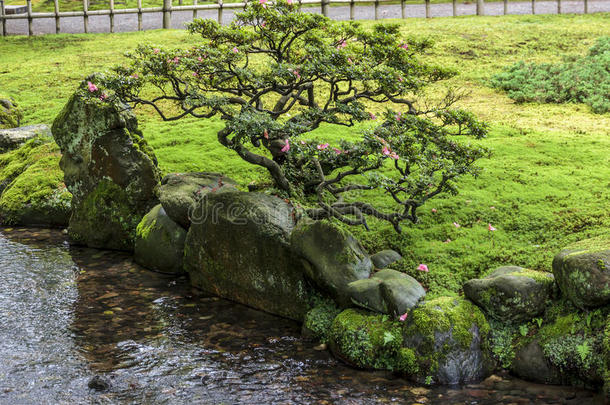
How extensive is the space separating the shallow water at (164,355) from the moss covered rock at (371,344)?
163mm

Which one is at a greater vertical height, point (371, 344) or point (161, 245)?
point (161, 245)

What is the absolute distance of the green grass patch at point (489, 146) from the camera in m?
9.70

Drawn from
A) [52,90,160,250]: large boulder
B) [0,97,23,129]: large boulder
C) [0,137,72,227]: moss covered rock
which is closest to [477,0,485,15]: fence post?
Answer: [0,97,23,129]: large boulder

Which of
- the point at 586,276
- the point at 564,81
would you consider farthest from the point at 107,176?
the point at 564,81

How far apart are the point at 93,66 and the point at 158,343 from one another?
18913 mm

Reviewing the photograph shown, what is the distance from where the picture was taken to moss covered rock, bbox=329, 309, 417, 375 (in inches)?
296

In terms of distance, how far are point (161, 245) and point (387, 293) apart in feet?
16.3

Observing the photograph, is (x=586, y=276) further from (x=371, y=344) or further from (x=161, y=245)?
(x=161, y=245)

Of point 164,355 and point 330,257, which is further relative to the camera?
point 330,257

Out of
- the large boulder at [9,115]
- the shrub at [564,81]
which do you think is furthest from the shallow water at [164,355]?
the shrub at [564,81]

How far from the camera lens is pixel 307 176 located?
11.1 metres

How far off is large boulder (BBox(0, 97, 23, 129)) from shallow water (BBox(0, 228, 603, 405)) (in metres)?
10.0

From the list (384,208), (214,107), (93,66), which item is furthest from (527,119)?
(93,66)

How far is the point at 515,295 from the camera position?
773 centimetres
